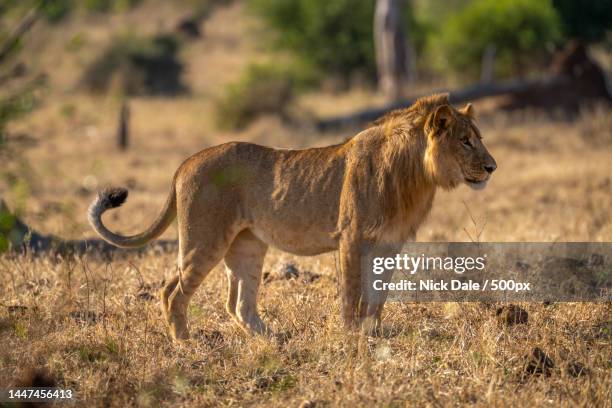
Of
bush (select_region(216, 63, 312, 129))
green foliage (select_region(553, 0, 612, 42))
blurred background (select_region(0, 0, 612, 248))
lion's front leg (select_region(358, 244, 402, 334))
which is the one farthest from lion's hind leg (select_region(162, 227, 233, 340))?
green foliage (select_region(553, 0, 612, 42))

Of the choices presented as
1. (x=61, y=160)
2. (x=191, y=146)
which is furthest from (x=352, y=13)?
(x=61, y=160)

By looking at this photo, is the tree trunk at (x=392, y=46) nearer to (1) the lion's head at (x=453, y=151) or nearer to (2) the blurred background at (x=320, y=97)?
(2) the blurred background at (x=320, y=97)

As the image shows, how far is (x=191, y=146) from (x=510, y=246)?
1001cm

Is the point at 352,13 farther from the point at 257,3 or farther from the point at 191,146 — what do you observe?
the point at 191,146

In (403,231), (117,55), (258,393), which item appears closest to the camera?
(258,393)

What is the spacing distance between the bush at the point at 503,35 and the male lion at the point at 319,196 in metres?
16.0

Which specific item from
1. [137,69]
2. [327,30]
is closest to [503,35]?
[327,30]

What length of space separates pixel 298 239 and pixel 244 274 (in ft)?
1.80

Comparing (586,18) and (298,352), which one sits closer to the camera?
(298,352)

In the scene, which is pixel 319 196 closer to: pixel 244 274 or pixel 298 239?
pixel 298 239

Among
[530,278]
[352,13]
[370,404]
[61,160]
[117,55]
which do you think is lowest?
[370,404]

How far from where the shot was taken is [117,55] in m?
24.6

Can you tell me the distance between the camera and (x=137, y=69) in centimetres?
2444

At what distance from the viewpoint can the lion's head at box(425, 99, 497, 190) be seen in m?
5.25
